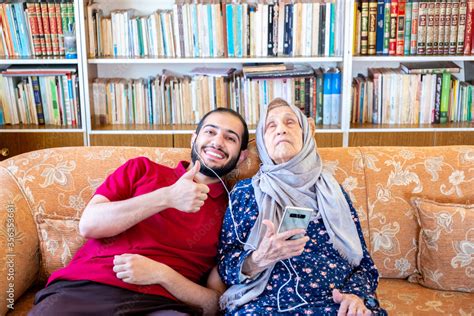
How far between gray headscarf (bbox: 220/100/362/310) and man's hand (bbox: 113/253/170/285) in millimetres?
225

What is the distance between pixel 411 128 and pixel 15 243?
2.18m

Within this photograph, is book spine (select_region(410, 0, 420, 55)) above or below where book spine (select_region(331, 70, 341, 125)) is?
above

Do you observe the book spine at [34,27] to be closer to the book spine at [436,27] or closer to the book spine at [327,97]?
the book spine at [327,97]

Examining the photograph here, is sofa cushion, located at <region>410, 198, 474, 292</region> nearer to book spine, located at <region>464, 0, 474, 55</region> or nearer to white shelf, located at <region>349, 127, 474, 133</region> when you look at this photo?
white shelf, located at <region>349, 127, 474, 133</region>

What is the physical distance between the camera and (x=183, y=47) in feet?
11.4

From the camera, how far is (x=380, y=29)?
11.4 feet

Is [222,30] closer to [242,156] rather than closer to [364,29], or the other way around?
[364,29]

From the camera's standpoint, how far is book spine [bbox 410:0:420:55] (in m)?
3.42

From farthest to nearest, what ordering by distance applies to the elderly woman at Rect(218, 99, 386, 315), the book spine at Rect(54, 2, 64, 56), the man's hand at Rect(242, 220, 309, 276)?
1. the book spine at Rect(54, 2, 64, 56)
2. the elderly woman at Rect(218, 99, 386, 315)
3. the man's hand at Rect(242, 220, 309, 276)

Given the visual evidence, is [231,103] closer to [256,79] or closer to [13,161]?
[256,79]

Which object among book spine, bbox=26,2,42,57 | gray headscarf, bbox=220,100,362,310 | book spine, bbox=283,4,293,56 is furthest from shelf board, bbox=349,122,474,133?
book spine, bbox=26,2,42,57

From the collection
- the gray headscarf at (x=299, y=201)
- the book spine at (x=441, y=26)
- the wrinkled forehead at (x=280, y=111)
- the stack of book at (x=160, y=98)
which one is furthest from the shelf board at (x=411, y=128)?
the gray headscarf at (x=299, y=201)

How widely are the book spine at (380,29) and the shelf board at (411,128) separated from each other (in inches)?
15.2

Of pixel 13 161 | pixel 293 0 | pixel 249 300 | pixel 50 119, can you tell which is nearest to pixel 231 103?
pixel 293 0
